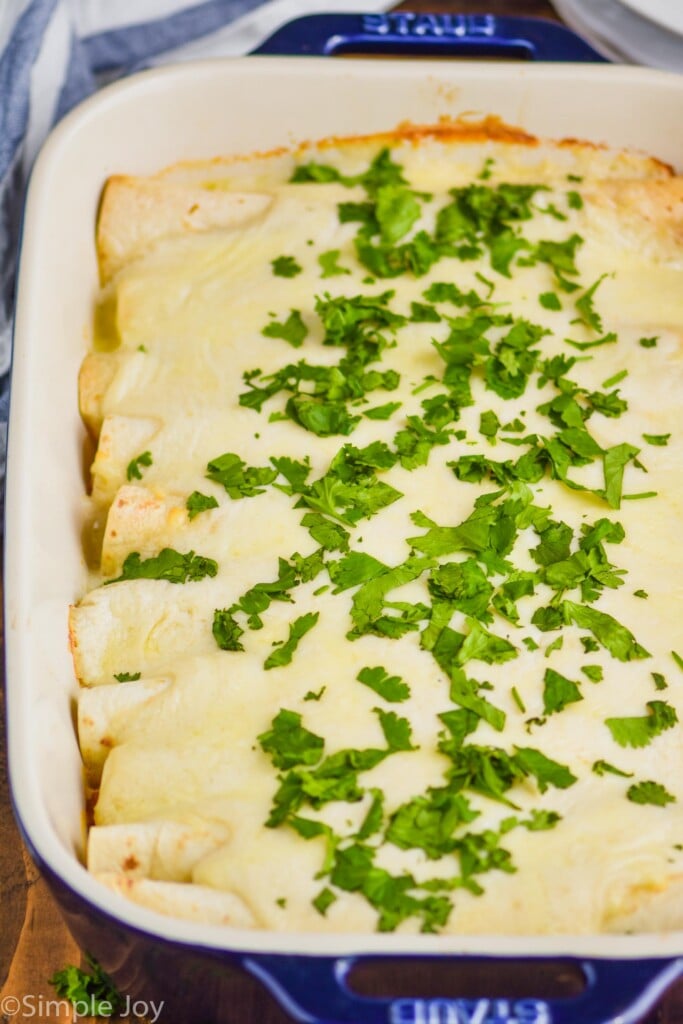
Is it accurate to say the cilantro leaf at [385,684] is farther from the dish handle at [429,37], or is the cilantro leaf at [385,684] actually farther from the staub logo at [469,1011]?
the dish handle at [429,37]

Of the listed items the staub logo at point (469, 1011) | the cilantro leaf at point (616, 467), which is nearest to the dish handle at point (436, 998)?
the staub logo at point (469, 1011)

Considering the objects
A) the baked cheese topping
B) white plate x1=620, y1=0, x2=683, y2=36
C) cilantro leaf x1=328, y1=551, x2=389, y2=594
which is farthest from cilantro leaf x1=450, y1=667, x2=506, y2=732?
white plate x1=620, y1=0, x2=683, y2=36

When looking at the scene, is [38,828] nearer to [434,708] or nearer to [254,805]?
[254,805]

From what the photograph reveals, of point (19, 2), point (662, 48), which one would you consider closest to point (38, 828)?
point (19, 2)

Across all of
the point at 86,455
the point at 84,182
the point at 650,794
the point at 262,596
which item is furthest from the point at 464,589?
the point at 84,182

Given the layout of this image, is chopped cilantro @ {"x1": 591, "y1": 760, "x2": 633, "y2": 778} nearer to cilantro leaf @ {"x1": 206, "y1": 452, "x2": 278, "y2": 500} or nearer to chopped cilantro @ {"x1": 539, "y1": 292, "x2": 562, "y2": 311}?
cilantro leaf @ {"x1": 206, "y1": 452, "x2": 278, "y2": 500}
